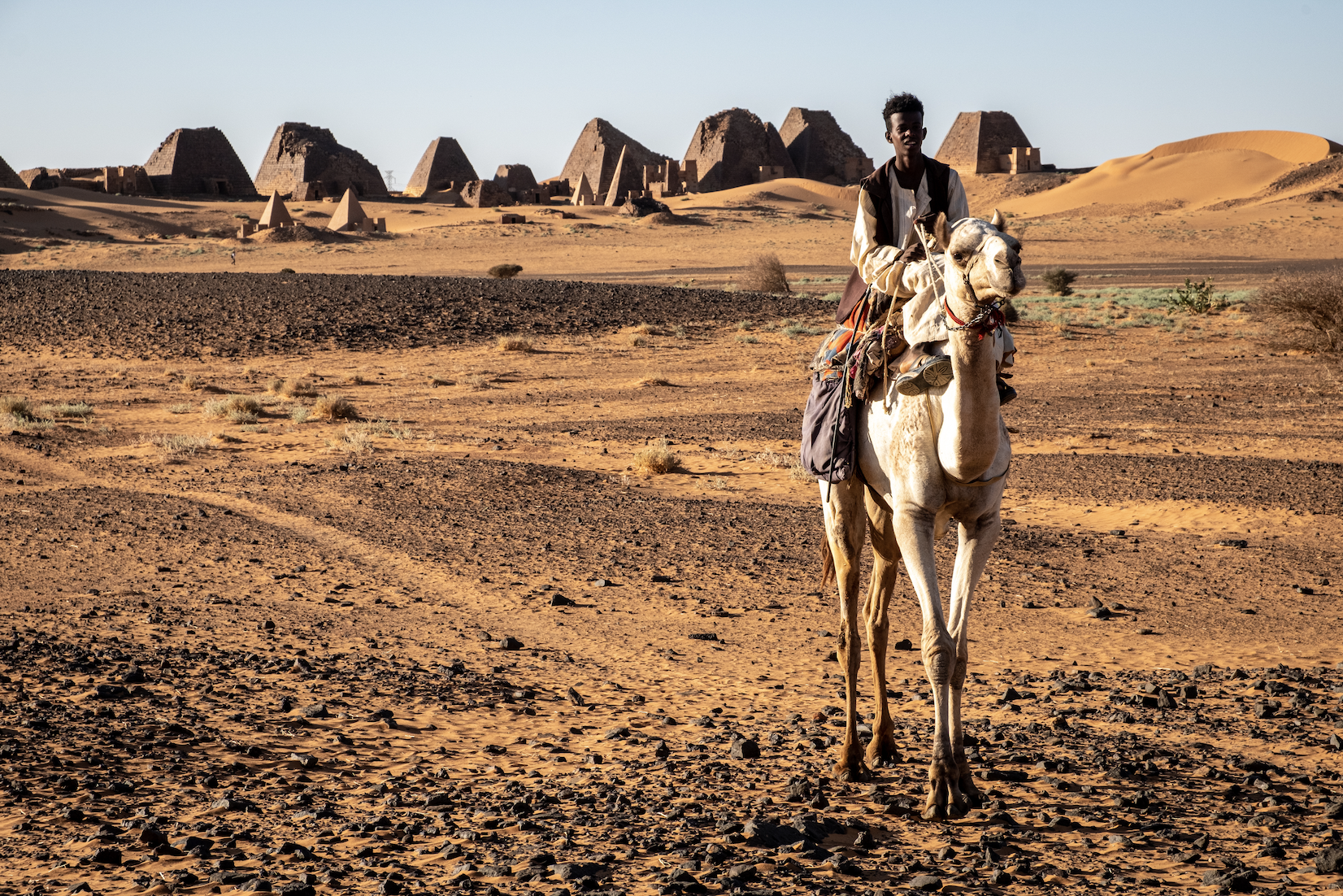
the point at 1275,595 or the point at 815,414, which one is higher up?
the point at 815,414

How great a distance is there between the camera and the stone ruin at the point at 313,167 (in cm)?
9069

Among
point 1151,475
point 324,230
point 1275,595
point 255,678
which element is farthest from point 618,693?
point 324,230

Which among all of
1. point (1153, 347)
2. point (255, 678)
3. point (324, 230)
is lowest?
point (255, 678)

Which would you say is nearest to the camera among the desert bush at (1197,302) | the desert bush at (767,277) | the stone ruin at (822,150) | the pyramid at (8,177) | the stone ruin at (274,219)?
the desert bush at (1197,302)

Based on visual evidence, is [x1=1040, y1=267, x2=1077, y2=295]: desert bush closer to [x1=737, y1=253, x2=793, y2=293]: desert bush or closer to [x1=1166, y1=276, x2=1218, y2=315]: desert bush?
[x1=1166, y1=276, x2=1218, y2=315]: desert bush

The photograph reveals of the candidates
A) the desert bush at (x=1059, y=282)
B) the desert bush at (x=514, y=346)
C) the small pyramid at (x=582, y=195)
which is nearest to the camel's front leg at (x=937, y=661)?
the desert bush at (x=514, y=346)

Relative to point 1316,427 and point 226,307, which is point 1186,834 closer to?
point 1316,427

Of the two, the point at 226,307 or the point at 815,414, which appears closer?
the point at 815,414

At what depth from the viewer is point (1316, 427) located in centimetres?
1428

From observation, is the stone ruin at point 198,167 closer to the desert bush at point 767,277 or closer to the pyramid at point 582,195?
the pyramid at point 582,195

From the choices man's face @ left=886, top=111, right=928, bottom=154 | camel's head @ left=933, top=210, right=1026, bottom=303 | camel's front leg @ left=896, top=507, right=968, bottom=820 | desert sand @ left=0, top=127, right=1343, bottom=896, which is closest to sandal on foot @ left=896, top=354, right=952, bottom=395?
camel's head @ left=933, top=210, right=1026, bottom=303

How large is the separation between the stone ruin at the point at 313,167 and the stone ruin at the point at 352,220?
23314 mm

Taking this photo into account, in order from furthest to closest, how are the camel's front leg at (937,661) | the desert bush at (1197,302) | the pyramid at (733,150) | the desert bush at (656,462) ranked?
the pyramid at (733,150), the desert bush at (1197,302), the desert bush at (656,462), the camel's front leg at (937,661)

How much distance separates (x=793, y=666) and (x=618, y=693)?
3.57 feet
